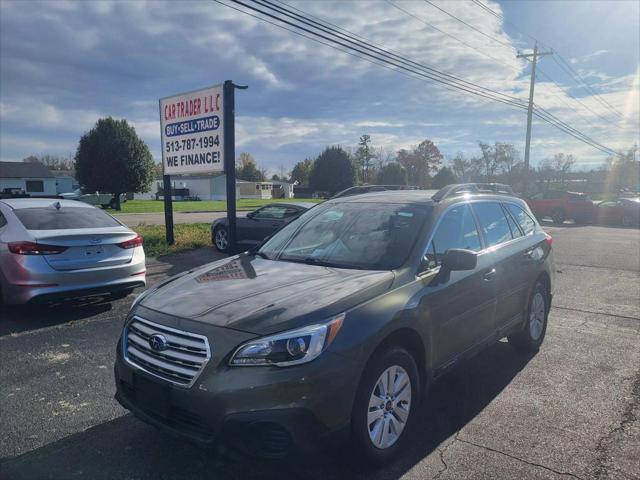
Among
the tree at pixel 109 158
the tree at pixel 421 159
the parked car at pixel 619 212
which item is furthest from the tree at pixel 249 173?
the parked car at pixel 619 212

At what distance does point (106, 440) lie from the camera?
3326 millimetres

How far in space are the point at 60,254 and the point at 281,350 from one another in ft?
14.7

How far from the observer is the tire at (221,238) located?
12.5 meters

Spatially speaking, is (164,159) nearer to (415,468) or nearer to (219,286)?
(219,286)

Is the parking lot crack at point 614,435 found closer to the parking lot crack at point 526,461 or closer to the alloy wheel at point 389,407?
the parking lot crack at point 526,461

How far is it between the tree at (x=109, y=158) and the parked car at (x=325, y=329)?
1425 inches

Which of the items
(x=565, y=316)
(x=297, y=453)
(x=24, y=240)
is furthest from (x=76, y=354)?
(x=565, y=316)

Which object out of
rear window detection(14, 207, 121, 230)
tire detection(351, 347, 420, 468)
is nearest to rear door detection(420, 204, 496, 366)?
tire detection(351, 347, 420, 468)

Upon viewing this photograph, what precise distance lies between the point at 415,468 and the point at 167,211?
11.4 meters

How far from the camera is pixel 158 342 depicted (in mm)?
2826

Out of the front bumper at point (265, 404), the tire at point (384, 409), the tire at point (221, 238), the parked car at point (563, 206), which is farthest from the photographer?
the parked car at point (563, 206)

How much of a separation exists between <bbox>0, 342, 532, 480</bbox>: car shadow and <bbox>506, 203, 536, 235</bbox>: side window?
7.51ft

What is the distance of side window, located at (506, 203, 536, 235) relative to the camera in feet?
17.2

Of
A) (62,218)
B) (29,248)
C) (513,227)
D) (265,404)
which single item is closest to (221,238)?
(62,218)
